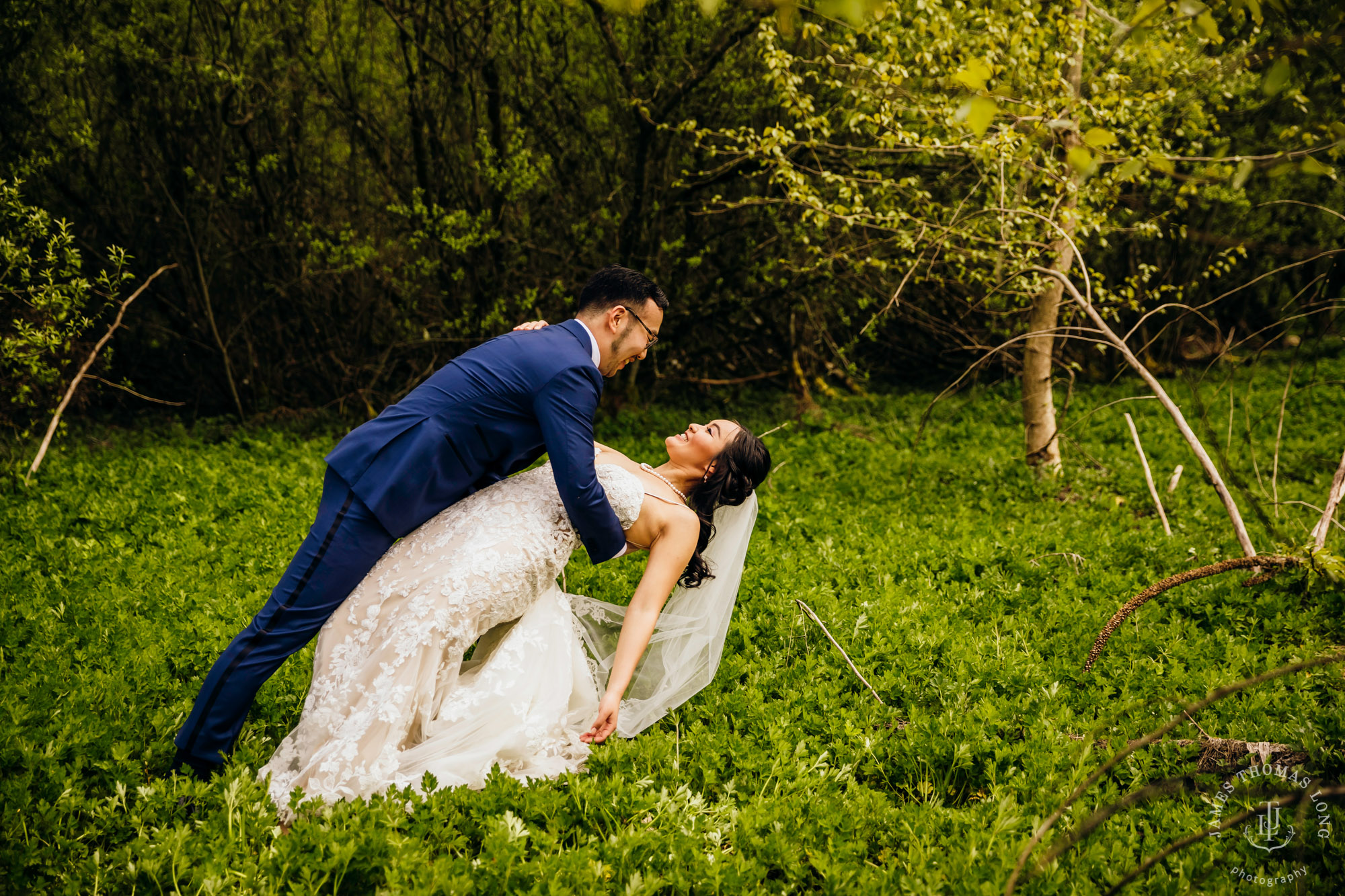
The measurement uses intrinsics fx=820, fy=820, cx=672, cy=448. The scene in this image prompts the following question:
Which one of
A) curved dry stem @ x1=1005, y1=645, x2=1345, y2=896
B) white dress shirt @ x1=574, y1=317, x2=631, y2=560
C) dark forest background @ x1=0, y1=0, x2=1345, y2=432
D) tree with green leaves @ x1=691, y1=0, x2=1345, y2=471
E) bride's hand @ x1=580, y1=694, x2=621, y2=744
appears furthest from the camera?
dark forest background @ x1=0, y1=0, x2=1345, y2=432

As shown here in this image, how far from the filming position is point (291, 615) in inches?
135

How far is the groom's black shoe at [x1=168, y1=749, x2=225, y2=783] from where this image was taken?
11.1 feet

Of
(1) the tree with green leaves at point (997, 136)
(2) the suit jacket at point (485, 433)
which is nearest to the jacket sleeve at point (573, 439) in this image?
(2) the suit jacket at point (485, 433)

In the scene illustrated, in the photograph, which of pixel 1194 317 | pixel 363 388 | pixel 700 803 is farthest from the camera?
pixel 1194 317

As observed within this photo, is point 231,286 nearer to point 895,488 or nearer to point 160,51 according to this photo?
point 160,51

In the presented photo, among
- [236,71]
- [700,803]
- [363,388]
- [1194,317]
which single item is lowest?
[1194,317]

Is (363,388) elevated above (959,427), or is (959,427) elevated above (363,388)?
(363,388)

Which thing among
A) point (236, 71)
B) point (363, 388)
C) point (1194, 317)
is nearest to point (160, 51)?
point (236, 71)

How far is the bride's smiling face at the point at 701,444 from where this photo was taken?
14.5 ft

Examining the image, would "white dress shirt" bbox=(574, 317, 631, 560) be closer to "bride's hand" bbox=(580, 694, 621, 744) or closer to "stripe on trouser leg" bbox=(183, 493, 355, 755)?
"bride's hand" bbox=(580, 694, 621, 744)

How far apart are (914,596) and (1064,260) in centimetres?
474

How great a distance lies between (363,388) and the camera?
37.9 ft

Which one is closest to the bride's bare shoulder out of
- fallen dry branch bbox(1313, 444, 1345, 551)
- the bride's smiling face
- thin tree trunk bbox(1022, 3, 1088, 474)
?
the bride's smiling face

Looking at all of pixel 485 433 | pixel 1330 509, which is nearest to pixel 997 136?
pixel 1330 509
